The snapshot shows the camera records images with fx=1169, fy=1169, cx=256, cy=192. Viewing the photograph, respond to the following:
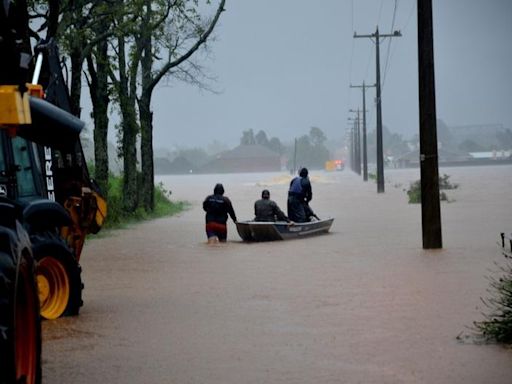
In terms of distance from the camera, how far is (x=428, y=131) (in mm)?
22766

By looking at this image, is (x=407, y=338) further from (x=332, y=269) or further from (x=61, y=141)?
(x=332, y=269)

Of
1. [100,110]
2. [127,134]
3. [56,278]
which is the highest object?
[100,110]

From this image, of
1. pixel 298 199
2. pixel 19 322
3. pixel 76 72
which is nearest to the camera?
pixel 19 322

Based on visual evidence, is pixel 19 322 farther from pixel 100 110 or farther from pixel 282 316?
pixel 100 110

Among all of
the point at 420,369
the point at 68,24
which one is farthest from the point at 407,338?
the point at 68,24

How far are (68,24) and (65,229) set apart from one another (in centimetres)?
1483

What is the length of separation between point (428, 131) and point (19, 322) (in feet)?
52.9

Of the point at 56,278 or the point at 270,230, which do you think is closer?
the point at 56,278

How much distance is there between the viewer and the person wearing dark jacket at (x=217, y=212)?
26094 mm

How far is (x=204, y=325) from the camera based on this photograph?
42.5 ft

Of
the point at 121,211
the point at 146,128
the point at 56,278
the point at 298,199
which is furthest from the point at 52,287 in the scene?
the point at 146,128

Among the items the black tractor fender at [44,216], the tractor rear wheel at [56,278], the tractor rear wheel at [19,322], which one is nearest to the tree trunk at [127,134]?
the tractor rear wheel at [56,278]

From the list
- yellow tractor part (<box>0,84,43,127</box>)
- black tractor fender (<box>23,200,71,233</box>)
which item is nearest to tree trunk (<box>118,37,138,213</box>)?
black tractor fender (<box>23,200,71,233</box>)

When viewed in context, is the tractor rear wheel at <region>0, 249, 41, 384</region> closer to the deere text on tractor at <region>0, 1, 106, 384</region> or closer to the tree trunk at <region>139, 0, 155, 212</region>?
the deere text on tractor at <region>0, 1, 106, 384</region>
